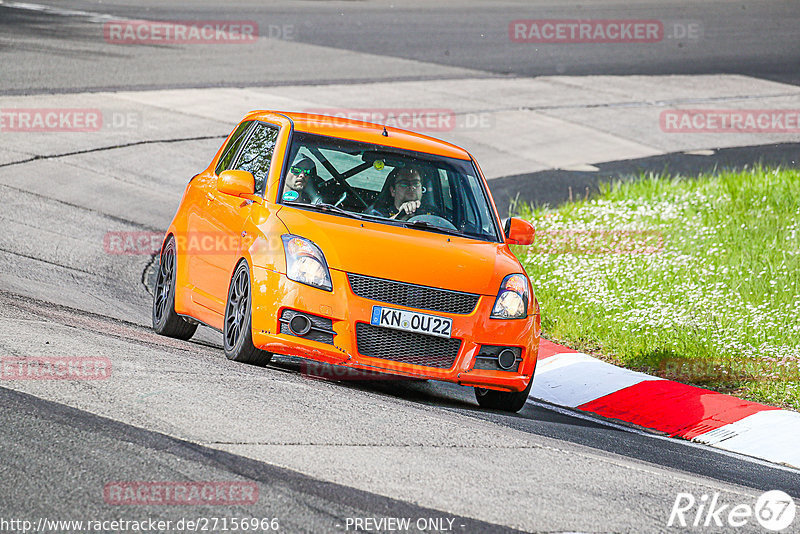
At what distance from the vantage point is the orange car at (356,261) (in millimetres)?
7113

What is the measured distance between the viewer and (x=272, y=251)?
287 inches

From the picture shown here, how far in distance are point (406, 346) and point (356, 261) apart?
0.61 m

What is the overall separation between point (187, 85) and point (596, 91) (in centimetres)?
823

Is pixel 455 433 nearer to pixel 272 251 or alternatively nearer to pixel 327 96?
pixel 272 251

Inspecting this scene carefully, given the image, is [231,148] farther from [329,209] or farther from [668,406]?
[668,406]

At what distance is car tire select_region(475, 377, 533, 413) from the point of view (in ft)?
25.5

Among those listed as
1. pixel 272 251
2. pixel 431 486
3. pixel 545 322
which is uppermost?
pixel 272 251

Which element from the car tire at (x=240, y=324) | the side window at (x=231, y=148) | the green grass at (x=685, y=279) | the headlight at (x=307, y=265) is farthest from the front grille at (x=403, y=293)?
the green grass at (x=685, y=279)

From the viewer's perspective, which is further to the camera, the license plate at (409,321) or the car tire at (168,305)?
the car tire at (168,305)

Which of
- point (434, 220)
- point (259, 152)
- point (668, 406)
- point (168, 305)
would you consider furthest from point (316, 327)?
point (668, 406)

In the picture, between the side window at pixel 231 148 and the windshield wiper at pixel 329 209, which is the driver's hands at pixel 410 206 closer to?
the windshield wiper at pixel 329 209

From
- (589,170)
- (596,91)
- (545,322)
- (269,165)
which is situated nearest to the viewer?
(269,165)

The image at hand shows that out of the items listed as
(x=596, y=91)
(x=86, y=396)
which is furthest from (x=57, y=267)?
(x=596, y=91)

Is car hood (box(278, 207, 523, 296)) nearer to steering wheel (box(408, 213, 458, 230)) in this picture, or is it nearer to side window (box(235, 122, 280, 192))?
steering wheel (box(408, 213, 458, 230))
